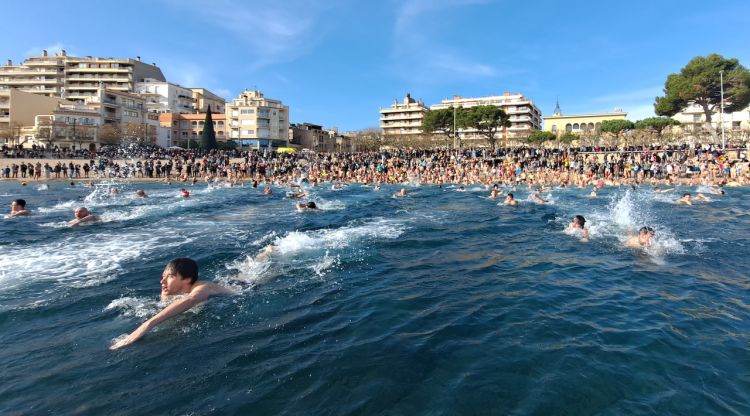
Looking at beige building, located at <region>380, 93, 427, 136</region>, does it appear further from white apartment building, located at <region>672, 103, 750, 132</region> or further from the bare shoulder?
the bare shoulder

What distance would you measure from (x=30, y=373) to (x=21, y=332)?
1438 millimetres

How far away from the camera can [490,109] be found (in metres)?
66.9

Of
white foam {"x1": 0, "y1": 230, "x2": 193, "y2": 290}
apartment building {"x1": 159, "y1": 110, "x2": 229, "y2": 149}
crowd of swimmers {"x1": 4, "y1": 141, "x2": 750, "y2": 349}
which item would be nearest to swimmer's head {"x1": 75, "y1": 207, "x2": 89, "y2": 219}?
white foam {"x1": 0, "y1": 230, "x2": 193, "y2": 290}

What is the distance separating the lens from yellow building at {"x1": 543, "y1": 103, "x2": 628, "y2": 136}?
8119 centimetres

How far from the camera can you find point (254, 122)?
8081cm

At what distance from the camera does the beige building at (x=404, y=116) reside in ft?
341

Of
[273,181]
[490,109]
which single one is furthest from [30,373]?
[490,109]

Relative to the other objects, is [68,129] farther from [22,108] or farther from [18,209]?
[18,209]

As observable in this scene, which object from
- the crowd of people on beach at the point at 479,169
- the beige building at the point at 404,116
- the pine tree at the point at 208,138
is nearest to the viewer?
the crowd of people on beach at the point at 479,169

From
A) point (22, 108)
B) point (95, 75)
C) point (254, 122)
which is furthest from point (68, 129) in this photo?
point (95, 75)

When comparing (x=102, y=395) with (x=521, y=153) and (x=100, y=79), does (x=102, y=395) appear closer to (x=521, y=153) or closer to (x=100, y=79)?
(x=521, y=153)

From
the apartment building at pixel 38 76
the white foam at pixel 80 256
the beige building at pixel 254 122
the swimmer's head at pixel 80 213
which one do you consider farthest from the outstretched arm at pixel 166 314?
the apartment building at pixel 38 76

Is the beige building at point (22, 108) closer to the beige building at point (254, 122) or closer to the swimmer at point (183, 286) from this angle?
the beige building at point (254, 122)

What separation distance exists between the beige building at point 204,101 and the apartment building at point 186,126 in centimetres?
1288
